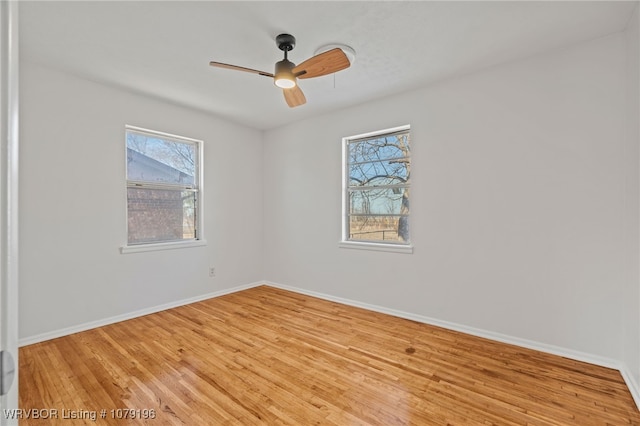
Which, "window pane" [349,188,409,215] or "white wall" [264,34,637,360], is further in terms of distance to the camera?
"window pane" [349,188,409,215]

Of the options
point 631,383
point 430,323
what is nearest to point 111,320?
point 430,323

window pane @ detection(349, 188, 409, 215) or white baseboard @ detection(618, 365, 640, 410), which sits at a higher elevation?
window pane @ detection(349, 188, 409, 215)

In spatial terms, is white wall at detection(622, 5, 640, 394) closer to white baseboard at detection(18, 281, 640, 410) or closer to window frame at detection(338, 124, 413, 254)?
white baseboard at detection(18, 281, 640, 410)

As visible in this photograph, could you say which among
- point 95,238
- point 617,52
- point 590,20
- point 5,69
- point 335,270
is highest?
point 590,20

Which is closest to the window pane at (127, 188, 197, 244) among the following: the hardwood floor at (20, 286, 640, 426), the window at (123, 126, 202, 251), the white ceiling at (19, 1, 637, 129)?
the window at (123, 126, 202, 251)

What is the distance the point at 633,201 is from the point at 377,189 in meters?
2.23

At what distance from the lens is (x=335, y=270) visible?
4016 millimetres

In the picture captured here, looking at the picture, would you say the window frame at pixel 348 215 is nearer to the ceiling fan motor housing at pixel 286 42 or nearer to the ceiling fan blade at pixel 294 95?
the ceiling fan blade at pixel 294 95

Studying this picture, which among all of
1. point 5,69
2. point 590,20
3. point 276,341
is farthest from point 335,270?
point 5,69

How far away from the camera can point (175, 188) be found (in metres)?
3.87

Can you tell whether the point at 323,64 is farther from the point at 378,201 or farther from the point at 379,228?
the point at 379,228

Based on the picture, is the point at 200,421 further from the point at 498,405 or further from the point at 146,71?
the point at 146,71

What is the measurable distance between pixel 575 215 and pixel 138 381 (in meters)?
3.63

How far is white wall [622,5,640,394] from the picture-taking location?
202 centimetres
